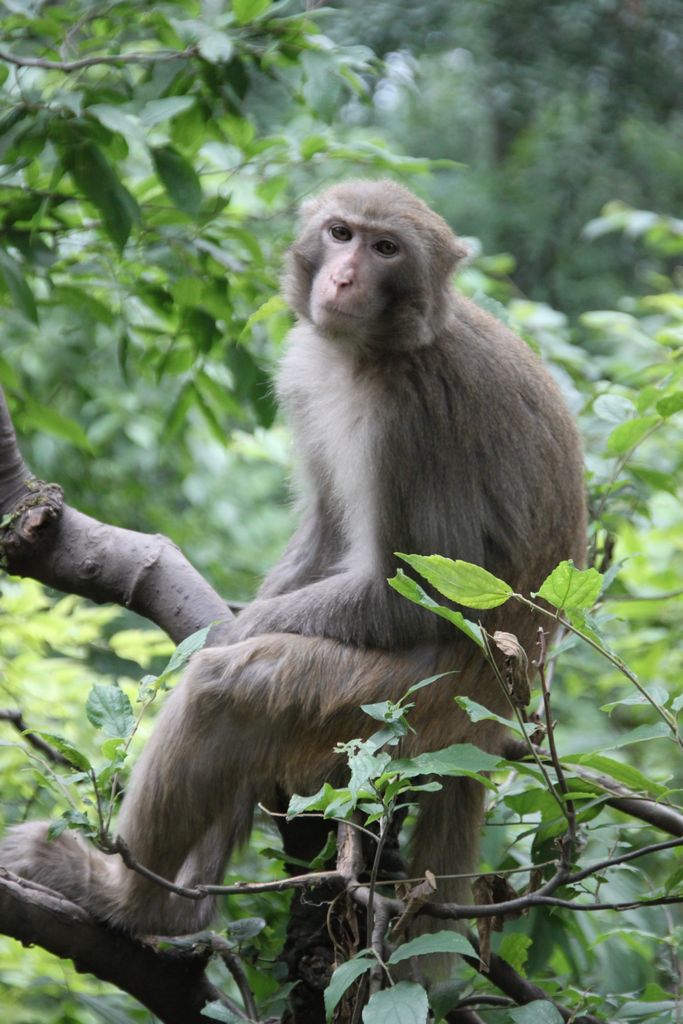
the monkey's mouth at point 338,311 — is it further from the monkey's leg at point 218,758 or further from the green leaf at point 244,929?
the green leaf at point 244,929

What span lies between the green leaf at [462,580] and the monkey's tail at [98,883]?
1514mm

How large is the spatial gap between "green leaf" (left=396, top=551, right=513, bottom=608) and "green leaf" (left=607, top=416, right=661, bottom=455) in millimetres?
1649

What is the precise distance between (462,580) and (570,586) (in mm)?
199

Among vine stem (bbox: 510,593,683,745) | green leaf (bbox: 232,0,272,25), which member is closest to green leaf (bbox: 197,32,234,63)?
green leaf (bbox: 232,0,272,25)

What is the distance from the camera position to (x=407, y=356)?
12.8 ft

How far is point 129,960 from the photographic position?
3162mm

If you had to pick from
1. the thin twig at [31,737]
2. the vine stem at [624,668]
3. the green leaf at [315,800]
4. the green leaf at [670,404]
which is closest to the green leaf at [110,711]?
the thin twig at [31,737]

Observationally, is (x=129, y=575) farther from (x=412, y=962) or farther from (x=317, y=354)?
(x=412, y=962)

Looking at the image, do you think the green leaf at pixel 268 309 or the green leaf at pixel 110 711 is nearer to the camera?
the green leaf at pixel 110 711

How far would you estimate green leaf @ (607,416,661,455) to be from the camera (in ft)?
12.3

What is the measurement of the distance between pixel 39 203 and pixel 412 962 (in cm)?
264

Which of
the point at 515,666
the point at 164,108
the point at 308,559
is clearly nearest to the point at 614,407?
the point at 308,559

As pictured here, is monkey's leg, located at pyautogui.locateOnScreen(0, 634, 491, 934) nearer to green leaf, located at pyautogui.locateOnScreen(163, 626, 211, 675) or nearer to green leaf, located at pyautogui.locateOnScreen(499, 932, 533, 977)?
green leaf, located at pyautogui.locateOnScreen(499, 932, 533, 977)

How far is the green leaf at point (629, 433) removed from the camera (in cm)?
374
